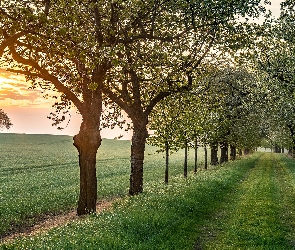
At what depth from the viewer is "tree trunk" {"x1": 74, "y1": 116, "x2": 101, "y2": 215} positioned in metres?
21.0

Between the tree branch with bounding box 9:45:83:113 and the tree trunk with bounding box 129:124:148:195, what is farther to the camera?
the tree trunk with bounding box 129:124:148:195

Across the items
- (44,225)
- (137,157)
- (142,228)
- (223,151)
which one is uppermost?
(137,157)

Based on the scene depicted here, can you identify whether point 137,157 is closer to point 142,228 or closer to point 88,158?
point 88,158

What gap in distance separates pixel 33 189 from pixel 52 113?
1325cm

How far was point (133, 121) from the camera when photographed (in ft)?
87.8

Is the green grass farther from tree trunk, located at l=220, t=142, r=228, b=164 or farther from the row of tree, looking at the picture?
tree trunk, located at l=220, t=142, r=228, b=164

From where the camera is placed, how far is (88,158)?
69.4 ft

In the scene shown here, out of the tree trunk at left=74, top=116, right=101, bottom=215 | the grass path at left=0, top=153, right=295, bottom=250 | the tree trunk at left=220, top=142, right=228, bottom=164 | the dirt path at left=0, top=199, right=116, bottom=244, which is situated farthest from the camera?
the tree trunk at left=220, top=142, right=228, bottom=164

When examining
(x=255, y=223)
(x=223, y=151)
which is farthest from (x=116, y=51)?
(x=223, y=151)

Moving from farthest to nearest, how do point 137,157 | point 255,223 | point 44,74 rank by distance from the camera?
point 137,157
point 44,74
point 255,223

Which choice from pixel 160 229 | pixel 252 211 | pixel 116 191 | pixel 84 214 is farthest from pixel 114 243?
pixel 116 191

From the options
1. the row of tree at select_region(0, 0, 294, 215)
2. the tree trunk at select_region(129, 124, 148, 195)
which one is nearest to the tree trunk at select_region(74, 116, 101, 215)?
the row of tree at select_region(0, 0, 294, 215)

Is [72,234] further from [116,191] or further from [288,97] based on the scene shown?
[288,97]

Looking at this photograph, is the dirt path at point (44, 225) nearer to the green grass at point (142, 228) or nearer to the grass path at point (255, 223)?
the green grass at point (142, 228)
